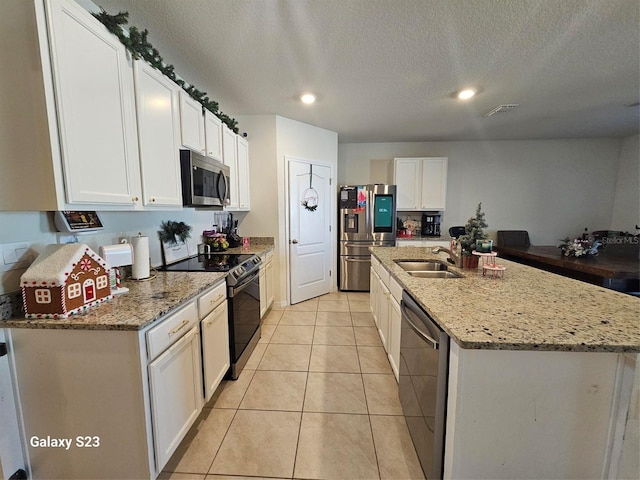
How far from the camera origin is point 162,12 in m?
1.58

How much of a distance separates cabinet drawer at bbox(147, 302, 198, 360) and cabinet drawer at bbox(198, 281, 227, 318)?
0.07m

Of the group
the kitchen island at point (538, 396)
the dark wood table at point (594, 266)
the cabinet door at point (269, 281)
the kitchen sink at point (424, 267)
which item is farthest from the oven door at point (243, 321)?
the dark wood table at point (594, 266)

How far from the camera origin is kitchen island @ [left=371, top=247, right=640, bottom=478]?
94 centimetres

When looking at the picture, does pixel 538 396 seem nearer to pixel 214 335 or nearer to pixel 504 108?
pixel 214 335

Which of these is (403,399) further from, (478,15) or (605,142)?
(605,142)

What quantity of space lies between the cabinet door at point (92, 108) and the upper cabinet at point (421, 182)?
3.85 metres

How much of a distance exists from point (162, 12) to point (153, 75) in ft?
1.26

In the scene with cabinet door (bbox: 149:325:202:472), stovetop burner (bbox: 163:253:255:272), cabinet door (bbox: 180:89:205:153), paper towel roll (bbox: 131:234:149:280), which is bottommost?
cabinet door (bbox: 149:325:202:472)

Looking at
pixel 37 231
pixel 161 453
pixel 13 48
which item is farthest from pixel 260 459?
pixel 13 48

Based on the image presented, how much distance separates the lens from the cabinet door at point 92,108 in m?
1.05

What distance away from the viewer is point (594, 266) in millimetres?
2848

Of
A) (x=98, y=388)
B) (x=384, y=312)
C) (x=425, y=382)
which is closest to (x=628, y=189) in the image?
(x=384, y=312)

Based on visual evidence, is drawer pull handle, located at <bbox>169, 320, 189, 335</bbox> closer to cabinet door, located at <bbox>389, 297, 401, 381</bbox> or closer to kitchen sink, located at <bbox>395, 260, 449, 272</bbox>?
cabinet door, located at <bbox>389, 297, 401, 381</bbox>

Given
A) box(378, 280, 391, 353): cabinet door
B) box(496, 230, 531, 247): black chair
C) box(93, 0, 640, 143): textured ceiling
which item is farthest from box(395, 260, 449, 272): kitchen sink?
box(496, 230, 531, 247): black chair
